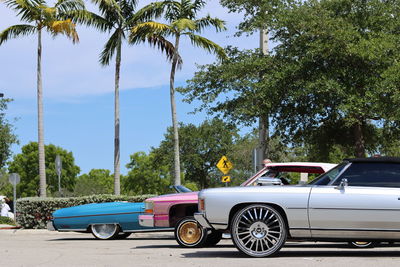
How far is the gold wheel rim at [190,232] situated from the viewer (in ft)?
46.8

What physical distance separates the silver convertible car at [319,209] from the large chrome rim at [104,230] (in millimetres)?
6779

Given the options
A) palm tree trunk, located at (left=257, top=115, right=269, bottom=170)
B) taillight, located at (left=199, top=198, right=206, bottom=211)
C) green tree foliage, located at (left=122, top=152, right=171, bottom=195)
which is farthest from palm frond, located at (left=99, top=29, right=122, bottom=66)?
green tree foliage, located at (left=122, top=152, right=171, bottom=195)

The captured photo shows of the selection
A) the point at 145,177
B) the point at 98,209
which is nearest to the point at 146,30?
the point at 98,209

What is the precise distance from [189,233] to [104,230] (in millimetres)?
3890

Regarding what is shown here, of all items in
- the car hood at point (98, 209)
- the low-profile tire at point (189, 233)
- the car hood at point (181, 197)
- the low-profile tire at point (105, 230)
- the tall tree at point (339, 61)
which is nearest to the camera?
the low-profile tire at point (189, 233)

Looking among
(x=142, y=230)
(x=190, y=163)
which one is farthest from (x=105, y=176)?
(x=142, y=230)

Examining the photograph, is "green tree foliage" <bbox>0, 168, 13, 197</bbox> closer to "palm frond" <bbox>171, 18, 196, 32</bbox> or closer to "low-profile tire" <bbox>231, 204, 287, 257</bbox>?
"palm frond" <bbox>171, 18, 196, 32</bbox>

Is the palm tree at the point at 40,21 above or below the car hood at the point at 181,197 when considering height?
above

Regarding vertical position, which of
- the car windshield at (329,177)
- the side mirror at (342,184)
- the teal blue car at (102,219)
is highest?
the car windshield at (329,177)

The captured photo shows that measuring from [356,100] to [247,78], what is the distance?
4168 mm

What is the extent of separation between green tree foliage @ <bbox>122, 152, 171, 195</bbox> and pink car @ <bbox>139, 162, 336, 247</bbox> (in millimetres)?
79864

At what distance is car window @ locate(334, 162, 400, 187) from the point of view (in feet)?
35.4

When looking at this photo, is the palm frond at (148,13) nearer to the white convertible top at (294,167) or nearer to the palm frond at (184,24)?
the palm frond at (184,24)

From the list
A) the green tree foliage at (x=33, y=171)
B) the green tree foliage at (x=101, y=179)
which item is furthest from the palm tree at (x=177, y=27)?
the green tree foliage at (x=101, y=179)
